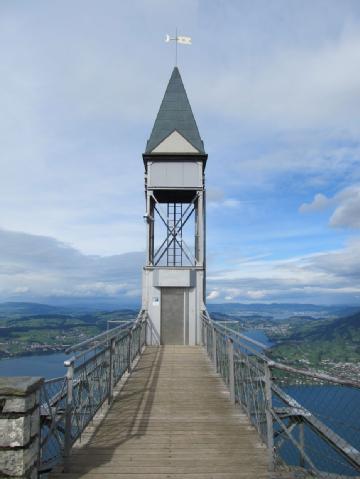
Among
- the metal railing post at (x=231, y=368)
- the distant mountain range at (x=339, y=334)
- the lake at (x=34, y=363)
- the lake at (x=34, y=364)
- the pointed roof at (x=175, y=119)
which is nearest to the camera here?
the metal railing post at (x=231, y=368)

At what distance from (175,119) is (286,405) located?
44.5 ft

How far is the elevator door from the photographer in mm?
14586

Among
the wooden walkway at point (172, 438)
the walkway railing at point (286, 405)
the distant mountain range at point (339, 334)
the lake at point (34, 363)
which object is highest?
the walkway railing at point (286, 405)

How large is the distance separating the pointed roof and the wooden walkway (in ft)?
35.2

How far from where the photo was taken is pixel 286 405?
6.45m

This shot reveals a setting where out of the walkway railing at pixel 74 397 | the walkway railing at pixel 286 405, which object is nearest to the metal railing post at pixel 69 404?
the walkway railing at pixel 74 397

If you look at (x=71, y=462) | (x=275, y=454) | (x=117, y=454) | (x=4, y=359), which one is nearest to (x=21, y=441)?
(x=71, y=462)

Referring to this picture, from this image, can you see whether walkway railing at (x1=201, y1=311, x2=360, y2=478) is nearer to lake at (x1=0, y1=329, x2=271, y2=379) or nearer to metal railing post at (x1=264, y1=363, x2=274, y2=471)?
metal railing post at (x1=264, y1=363, x2=274, y2=471)

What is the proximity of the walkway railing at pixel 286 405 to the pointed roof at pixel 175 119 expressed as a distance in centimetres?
960

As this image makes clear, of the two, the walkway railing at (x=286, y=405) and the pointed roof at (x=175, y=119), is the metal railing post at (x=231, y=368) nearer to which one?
the walkway railing at (x=286, y=405)

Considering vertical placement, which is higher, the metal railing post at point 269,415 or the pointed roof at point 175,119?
the pointed roof at point 175,119

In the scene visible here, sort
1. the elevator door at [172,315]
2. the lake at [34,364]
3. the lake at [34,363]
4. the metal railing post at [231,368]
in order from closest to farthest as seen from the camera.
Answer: the metal railing post at [231,368] < the elevator door at [172,315] < the lake at [34,364] < the lake at [34,363]

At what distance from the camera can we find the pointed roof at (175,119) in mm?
16281

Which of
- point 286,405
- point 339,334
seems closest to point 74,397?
point 286,405
